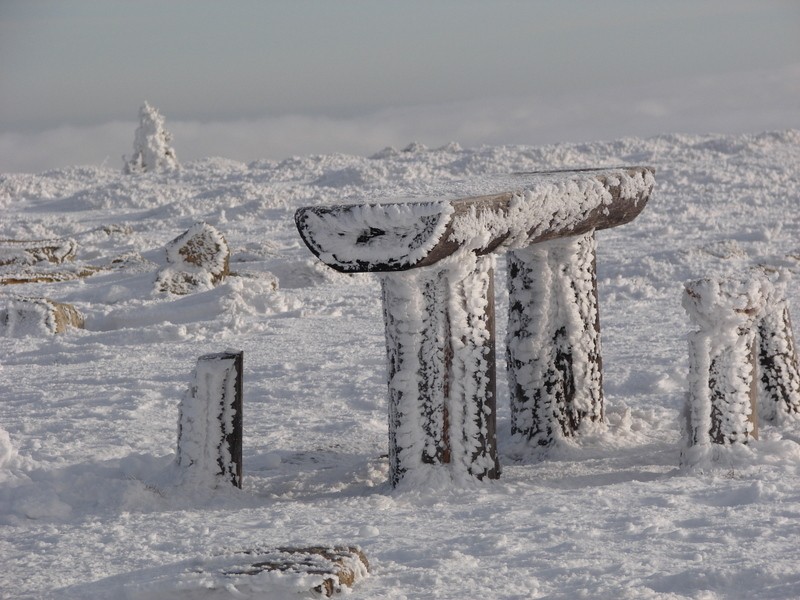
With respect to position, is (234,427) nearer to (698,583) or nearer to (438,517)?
(438,517)

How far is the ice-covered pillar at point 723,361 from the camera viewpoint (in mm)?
4281

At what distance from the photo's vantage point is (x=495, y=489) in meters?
4.23

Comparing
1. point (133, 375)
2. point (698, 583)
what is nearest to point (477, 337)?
point (698, 583)

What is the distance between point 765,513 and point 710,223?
9.97 metres

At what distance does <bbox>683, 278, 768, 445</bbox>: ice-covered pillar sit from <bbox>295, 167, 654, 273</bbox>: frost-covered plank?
630mm

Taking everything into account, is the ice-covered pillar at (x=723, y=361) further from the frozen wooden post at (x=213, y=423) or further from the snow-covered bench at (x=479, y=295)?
the frozen wooden post at (x=213, y=423)

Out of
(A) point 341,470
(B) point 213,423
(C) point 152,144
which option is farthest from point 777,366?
(C) point 152,144

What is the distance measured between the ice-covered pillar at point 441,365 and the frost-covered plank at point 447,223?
0.61 ft

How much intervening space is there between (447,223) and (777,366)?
2.21m

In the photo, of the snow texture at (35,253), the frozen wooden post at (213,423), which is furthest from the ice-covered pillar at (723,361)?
the snow texture at (35,253)

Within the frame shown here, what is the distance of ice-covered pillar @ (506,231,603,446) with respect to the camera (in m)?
4.93

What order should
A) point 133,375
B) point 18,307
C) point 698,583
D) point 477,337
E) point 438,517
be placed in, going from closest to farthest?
1. point 698,583
2. point 438,517
3. point 477,337
4. point 133,375
5. point 18,307

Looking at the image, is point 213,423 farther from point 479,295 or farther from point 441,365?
point 479,295

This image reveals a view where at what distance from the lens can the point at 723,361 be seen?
434 cm
